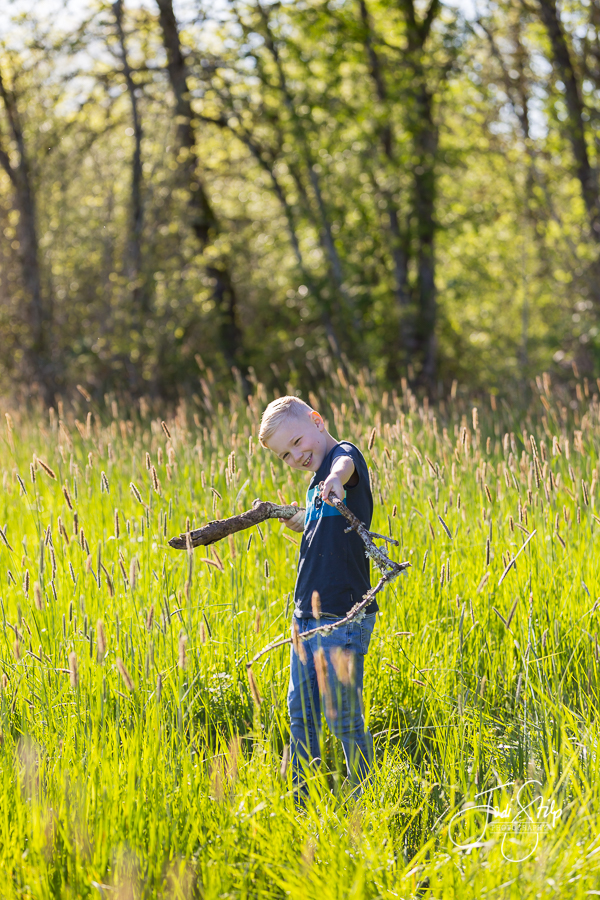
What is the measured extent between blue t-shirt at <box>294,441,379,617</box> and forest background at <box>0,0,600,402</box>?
8.06 metres

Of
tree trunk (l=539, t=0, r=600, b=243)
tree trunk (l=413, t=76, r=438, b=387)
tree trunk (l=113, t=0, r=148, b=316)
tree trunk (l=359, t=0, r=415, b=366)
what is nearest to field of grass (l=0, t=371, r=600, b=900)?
tree trunk (l=539, t=0, r=600, b=243)

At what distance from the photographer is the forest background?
1070 cm

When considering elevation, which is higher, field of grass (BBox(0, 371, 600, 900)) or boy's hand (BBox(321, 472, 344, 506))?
boy's hand (BBox(321, 472, 344, 506))

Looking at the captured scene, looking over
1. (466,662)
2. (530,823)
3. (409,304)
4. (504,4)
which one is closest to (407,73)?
(504,4)

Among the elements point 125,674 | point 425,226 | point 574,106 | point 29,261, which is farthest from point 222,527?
point 29,261

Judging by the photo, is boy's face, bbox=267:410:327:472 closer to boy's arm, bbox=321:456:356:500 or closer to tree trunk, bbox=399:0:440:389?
boy's arm, bbox=321:456:356:500

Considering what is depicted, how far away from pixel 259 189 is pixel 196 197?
1286mm

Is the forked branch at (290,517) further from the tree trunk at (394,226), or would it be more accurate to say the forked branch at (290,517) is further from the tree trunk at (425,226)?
the tree trunk at (425,226)

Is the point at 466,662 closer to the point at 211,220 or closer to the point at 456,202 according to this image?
the point at 211,220

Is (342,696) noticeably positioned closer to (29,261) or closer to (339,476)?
(339,476)

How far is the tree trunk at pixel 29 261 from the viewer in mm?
11211

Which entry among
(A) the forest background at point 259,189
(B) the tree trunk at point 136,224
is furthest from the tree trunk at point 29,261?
(B) the tree trunk at point 136,224

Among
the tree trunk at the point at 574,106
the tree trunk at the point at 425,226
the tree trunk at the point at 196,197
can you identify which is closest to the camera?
the tree trunk at the point at 574,106

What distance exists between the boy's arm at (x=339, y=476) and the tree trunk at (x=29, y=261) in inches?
377
